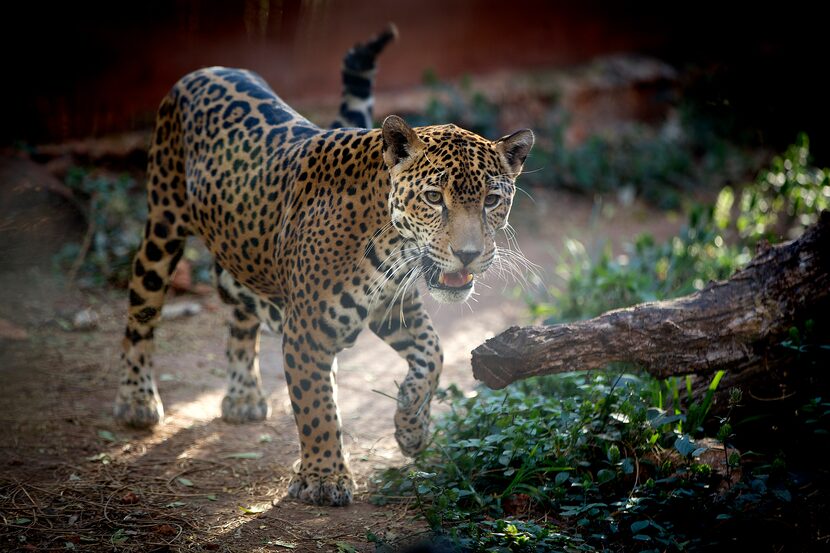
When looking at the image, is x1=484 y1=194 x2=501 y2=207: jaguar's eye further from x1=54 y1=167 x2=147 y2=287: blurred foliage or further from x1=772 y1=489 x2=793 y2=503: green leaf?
x1=54 y1=167 x2=147 y2=287: blurred foliage

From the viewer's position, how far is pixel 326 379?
205 inches

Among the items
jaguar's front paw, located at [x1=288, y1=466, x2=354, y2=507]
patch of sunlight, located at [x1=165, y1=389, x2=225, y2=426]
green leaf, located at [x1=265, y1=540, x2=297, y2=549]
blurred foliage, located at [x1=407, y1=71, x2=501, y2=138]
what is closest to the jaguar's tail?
patch of sunlight, located at [x1=165, y1=389, x2=225, y2=426]

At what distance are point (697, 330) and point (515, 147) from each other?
5.31ft

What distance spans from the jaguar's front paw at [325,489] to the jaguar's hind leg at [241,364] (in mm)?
1495

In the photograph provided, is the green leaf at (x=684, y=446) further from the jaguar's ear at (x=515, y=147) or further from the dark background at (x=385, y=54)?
the dark background at (x=385, y=54)

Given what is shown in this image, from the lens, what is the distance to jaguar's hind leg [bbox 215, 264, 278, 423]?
6617 mm

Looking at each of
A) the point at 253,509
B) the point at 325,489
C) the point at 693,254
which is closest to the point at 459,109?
the point at 693,254

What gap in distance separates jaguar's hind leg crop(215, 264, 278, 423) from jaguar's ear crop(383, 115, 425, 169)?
83.6 inches

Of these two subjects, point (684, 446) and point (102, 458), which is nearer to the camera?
point (684, 446)

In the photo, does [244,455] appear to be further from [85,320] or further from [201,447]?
[85,320]

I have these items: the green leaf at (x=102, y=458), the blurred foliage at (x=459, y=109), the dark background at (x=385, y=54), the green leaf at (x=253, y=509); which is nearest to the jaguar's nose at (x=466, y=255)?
the green leaf at (x=253, y=509)

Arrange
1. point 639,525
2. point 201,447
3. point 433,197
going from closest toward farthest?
point 639,525, point 433,197, point 201,447

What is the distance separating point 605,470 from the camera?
4.75m

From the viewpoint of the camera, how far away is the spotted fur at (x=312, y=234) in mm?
4887
